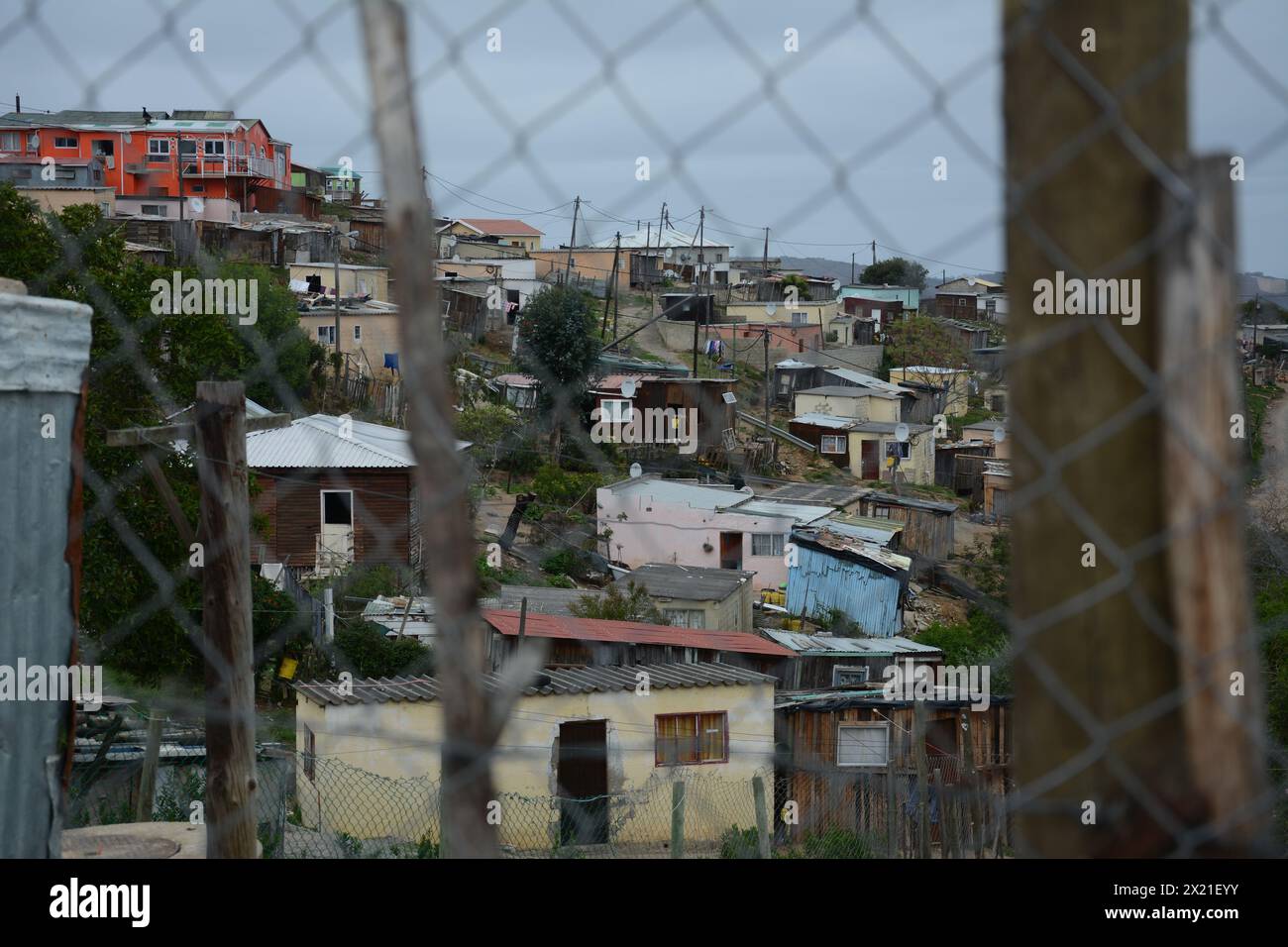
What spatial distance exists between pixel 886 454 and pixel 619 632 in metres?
7.87

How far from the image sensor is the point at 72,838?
3.87 feet

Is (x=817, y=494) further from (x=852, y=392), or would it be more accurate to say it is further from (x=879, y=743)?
(x=879, y=743)

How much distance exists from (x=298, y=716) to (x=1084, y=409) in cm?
481

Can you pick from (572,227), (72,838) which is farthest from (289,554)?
(72,838)

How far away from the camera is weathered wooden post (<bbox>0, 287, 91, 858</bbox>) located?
78 centimetres

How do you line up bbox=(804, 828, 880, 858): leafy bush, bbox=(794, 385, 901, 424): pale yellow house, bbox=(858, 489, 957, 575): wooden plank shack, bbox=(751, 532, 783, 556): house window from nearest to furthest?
bbox=(804, 828, 880, 858): leafy bush
bbox=(751, 532, 783, 556): house window
bbox=(858, 489, 957, 575): wooden plank shack
bbox=(794, 385, 901, 424): pale yellow house

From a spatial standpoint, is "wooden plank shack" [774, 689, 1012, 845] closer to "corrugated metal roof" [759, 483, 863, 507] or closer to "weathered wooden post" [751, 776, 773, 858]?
"weathered wooden post" [751, 776, 773, 858]

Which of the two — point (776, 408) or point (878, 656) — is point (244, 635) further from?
point (776, 408)

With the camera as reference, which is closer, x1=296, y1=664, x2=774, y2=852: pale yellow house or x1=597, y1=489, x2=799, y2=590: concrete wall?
x1=296, y1=664, x2=774, y2=852: pale yellow house

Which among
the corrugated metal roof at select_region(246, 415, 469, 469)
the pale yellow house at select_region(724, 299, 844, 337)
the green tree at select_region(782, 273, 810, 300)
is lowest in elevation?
the corrugated metal roof at select_region(246, 415, 469, 469)

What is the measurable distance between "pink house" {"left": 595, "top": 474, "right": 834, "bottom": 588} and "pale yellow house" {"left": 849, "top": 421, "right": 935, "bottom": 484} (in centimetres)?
358

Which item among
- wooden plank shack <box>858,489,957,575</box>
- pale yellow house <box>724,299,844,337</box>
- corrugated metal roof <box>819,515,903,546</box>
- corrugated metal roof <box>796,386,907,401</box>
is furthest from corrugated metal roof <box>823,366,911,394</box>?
corrugated metal roof <box>819,515,903,546</box>

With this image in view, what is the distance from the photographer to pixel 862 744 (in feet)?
20.9
